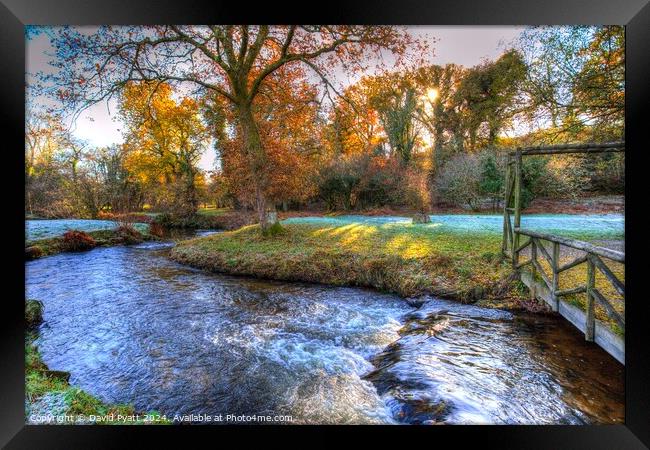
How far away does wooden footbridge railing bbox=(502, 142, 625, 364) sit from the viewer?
2.49 m

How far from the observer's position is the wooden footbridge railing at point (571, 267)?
249 centimetres

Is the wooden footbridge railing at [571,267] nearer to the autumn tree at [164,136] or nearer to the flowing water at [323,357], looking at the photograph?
the flowing water at [323,357]

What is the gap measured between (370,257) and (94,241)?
5.12 m

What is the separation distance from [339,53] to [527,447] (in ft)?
15.6

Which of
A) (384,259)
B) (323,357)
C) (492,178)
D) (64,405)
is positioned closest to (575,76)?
(492,178)

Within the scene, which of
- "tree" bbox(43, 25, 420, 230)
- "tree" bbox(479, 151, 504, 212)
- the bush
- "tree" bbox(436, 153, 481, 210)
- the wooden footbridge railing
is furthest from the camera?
"tree" bbox(436, 153, 481, 210)

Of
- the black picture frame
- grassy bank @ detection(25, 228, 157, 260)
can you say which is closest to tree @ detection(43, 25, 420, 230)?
the black picture frame

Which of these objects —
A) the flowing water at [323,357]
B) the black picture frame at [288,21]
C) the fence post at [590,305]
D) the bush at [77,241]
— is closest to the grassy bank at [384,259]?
the flowing water at [323,357]

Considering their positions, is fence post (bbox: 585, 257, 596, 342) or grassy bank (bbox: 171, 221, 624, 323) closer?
fence post (bbox: 585, 257, 596, 342)

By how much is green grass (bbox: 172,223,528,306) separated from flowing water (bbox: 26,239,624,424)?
35 centimetres

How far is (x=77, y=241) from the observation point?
5.17 m

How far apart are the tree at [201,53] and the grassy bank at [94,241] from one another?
6.29ft

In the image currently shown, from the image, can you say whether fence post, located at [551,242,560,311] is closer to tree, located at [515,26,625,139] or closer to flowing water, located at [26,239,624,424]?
flowing water, located at [26,239,624,424]

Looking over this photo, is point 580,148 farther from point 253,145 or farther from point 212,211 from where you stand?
point 212,211
